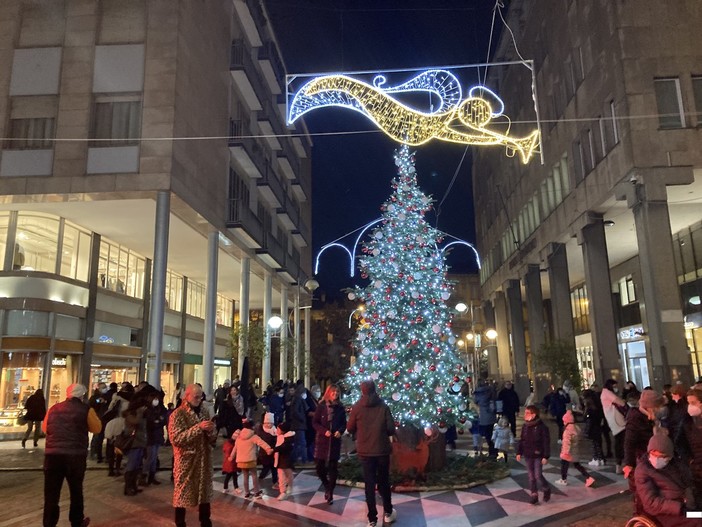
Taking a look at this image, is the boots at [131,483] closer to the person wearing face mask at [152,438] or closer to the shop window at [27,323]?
the person wearing face mask at [152,438]

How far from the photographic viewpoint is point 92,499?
10.0 m

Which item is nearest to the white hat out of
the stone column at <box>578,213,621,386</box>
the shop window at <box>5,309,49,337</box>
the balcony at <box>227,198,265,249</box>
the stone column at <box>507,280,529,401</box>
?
the shop window at <box>5,309,49,337</box>

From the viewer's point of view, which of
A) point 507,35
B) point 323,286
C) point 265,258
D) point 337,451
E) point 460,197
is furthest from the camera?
point 323,286

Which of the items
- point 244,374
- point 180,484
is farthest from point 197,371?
point 180,484

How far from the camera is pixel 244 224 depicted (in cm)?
2753

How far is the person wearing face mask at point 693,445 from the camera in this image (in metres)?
6.05

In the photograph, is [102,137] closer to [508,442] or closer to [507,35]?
[508,442]

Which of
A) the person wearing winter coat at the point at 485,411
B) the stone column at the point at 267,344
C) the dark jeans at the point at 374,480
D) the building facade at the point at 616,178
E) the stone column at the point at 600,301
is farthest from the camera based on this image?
the stone column at the point at 267,344

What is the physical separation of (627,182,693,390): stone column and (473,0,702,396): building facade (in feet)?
0.12

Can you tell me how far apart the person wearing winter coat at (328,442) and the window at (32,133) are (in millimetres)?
15887

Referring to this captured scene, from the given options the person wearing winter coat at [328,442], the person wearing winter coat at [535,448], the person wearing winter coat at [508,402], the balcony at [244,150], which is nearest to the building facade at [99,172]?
the balcony at [244,150]

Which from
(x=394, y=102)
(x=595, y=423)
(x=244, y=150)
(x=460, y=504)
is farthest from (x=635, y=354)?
(x=460, y=504)

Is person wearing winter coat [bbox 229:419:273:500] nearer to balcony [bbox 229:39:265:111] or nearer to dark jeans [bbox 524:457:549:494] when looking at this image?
dark jeans [bbox 524:457:549:494]

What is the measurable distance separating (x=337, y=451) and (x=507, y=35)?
33.7 metres
